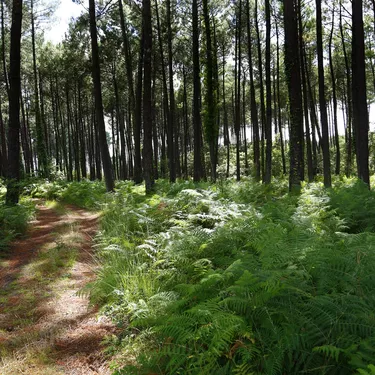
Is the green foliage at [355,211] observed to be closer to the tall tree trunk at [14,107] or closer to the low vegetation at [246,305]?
the low vegetation at [246,305]

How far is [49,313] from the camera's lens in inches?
154

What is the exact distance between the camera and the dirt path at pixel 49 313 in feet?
9.68

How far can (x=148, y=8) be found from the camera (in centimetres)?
1126

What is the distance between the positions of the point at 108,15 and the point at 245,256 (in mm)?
20410

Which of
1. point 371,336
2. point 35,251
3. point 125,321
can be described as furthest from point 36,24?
point 371,336

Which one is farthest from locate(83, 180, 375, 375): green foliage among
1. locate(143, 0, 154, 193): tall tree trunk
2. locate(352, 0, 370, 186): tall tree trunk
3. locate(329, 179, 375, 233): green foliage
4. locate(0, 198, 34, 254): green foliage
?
locate(352, 0, 370, 186): tall tree trunk

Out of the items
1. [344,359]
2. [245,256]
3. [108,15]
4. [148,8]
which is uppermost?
[108,15]

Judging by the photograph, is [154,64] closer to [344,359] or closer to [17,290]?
[17,290]

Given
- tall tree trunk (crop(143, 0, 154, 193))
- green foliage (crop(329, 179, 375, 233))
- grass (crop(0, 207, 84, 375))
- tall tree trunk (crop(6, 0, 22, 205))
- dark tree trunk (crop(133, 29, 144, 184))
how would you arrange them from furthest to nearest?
dark tree trunk (crop(133, 29, 144, 184)) < tall tree trunk (crop(143, 0, 154, 193)) < tall tree trunk (crop(6, 0, 22, 205)) < green foliage (crop(329, 179, 375, 233)) < grass (crop(0, 207, 84, 375))

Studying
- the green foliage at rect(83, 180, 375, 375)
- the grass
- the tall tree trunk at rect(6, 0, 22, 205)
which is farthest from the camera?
the tall tree trunk at rect(6, 0, 22, 205)

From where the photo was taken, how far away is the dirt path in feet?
9.68

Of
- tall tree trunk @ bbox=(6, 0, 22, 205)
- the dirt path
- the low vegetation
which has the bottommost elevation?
the dirt path

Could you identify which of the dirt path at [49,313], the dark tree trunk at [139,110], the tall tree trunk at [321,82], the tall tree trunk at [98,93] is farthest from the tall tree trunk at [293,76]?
the dark tree trunk at [139,110]

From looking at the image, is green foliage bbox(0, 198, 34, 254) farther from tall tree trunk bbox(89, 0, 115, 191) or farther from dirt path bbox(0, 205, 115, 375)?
tall tree trunk bbox(89, 0, 115, 191)
